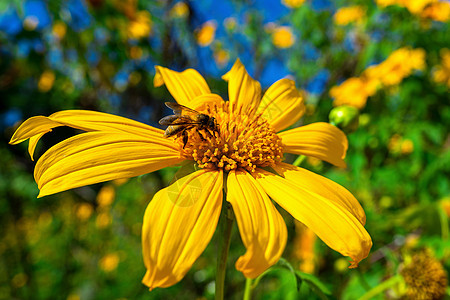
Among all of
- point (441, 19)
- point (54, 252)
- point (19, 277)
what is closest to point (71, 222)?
point (54, 252)

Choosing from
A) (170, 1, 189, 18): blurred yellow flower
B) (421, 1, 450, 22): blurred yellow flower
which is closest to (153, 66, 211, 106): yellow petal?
(421, 1, 450, 22): blurred yellow flower

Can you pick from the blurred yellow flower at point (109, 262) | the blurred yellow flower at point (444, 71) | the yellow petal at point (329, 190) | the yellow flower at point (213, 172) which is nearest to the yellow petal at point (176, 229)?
the yellow flower at point (213, 172)

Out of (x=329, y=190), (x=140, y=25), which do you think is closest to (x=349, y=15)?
(x=140, y=25)

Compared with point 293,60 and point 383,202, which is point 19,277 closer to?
point 383,202

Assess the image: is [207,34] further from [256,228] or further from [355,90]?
[256,228]

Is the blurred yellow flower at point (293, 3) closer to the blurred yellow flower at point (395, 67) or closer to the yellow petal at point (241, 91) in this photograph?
the blurred yellow flower at point (395, 67)

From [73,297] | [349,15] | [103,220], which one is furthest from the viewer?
[103,220]

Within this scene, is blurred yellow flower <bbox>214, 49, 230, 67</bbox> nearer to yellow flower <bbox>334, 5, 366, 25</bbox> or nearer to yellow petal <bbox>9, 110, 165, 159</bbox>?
yellow flower <bbox>334, 5, 366, 25</bbox>
